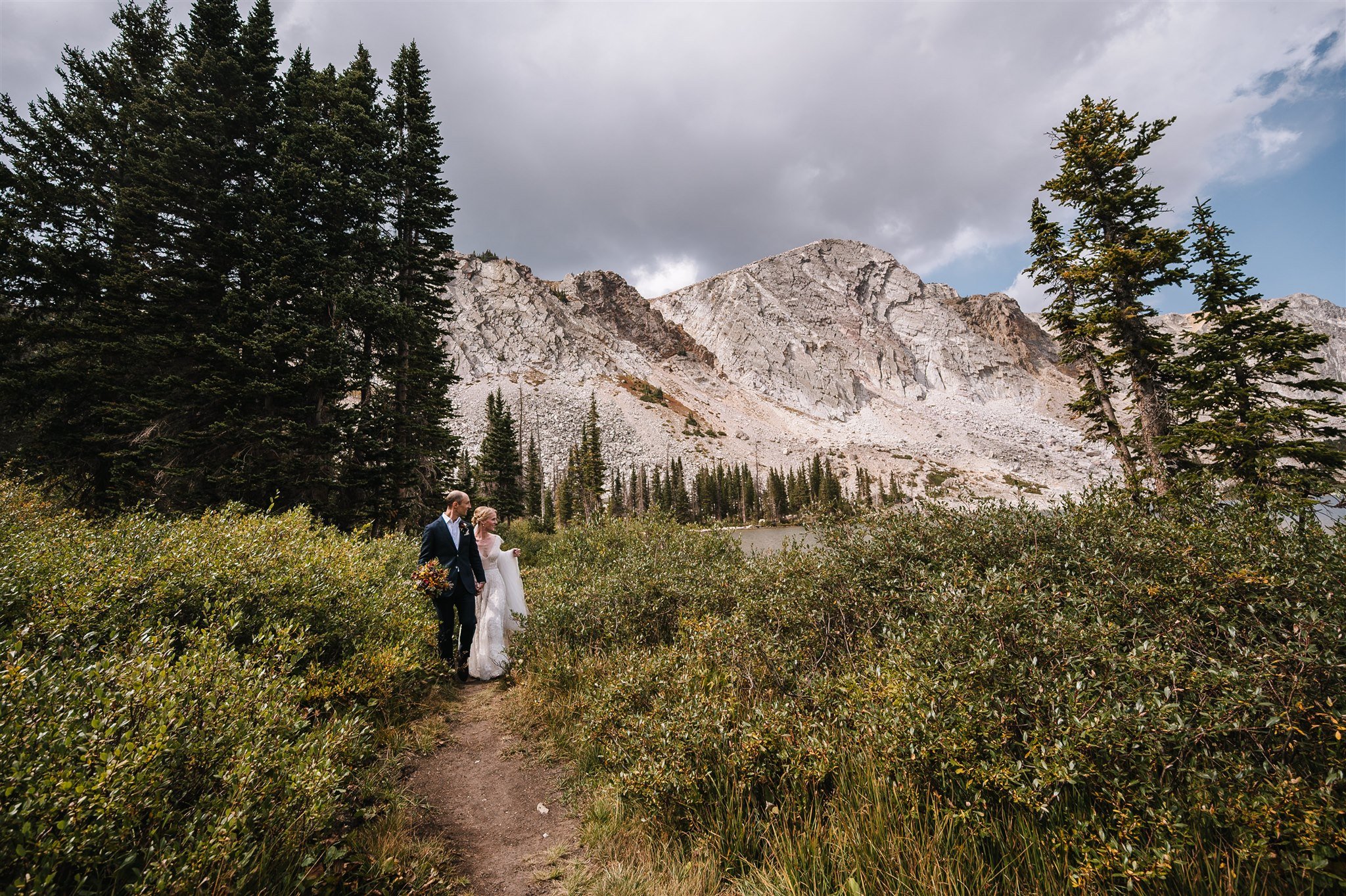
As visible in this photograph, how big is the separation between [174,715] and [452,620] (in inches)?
217

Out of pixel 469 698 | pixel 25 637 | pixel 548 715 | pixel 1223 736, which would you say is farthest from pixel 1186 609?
pixel 25 637

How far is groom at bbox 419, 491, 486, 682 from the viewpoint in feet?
25.6

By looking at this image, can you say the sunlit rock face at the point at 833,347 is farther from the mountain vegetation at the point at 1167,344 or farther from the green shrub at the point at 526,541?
the mountain vegetation at the point at 1167,344

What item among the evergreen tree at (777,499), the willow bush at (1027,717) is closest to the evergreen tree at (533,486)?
the evergreen tree at (777,499)

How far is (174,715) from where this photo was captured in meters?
2.75

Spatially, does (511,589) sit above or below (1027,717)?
below

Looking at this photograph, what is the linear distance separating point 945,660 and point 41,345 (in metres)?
28.7

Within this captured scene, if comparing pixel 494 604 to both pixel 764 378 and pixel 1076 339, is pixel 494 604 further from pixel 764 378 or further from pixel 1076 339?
pixel 764 378

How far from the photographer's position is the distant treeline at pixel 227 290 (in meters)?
15.0

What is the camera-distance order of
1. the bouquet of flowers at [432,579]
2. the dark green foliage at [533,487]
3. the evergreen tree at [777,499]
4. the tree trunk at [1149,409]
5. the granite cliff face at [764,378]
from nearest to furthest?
the bouquet of flowers at [432,579]
the tree trunk at [1149,409]
the dark green foliage at [533,487]
the evergreen tree at [777,499]
the granite cliff face at [764,378]

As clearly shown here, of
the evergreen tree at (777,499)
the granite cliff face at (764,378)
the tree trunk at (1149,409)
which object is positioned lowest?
the evergreen tree at (777,499)

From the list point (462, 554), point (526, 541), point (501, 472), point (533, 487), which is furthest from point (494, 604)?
point (533, 487)

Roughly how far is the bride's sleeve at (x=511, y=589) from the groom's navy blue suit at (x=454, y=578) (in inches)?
24.2

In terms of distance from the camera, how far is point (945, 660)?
12.6ft
